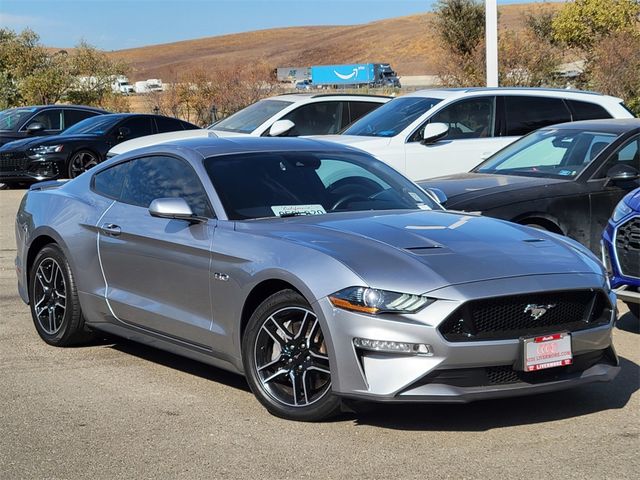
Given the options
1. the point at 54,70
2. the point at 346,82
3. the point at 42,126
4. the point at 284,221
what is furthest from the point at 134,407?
the point at 346,82

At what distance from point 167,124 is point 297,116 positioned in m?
6.72

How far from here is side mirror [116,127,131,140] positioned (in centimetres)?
2041

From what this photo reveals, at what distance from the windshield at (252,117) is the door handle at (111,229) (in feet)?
25.7

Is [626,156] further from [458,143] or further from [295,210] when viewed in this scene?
[295,210]

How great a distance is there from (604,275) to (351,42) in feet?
426

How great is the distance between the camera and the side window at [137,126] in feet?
66.8

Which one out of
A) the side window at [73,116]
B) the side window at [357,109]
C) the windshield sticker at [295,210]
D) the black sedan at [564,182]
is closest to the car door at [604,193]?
the black sedan at [564,182]

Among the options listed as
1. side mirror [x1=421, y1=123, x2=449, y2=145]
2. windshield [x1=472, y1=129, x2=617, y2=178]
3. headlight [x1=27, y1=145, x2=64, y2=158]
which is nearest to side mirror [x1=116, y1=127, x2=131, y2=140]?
headlight [x1=27, y1=145, x2=64, y2=158]

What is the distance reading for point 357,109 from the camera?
50.9ft

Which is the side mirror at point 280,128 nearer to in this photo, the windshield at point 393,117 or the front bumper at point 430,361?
the windshield at point 393,117

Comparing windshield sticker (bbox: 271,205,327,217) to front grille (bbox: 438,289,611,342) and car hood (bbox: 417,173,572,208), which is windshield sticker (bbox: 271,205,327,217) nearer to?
front grille (bbox: 438,289,611,342)

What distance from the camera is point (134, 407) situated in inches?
227

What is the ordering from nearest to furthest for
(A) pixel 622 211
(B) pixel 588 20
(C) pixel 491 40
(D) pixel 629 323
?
1. (A) pixel 622 211
2. (D) pixel 629 323
3. (C) pixel 491 40
4. (B) pixel 588 20

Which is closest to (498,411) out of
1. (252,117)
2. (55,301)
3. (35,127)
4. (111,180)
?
(111,180)
